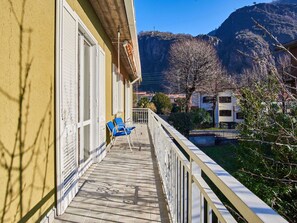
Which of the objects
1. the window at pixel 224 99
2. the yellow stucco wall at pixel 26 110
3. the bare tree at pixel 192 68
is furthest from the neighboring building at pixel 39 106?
the window at pixel 224 99

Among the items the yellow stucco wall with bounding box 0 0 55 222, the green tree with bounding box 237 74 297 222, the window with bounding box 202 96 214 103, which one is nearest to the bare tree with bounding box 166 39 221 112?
the window with bounding box 202 96 214 103

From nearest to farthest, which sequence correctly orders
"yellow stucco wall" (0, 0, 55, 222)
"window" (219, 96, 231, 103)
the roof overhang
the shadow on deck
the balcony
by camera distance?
the balcony
"yellow stucco wall" (0, 0, 55, 222)
the shadow on deck
the roof overhang
"window" (219, 96, 231, 103)

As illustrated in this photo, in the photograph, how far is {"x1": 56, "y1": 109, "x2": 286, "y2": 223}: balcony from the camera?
94 cm

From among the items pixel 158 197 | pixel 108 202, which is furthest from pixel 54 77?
pixel 158 197

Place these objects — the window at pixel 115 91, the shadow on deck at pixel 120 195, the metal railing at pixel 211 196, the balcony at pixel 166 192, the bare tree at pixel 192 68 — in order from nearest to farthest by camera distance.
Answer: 1. the metal railing at pixel 211 196
2. the balcony at pixel 166 192
3. the shadow on deck at pixel 120 195
4. the window at pixel 115 91
5. the bare tree at pixel 192 68

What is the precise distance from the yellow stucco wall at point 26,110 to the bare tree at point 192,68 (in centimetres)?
2381

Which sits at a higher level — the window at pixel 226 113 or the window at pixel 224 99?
the window at pixel 224 99

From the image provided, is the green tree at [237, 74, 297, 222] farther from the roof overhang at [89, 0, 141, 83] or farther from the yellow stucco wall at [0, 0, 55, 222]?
the yellow stucco wall at [0, 0, 55, 222]

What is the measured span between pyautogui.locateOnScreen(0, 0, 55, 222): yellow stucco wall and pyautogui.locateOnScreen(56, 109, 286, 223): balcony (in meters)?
Result: 0.67

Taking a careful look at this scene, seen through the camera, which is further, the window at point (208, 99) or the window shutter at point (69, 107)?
the window at point (208, 99)

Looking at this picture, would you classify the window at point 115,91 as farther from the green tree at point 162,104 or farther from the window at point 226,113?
the window at point 226,113

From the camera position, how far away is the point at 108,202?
3.03 metres

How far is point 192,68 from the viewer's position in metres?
27.0

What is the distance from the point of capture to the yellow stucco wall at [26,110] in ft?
5.57
